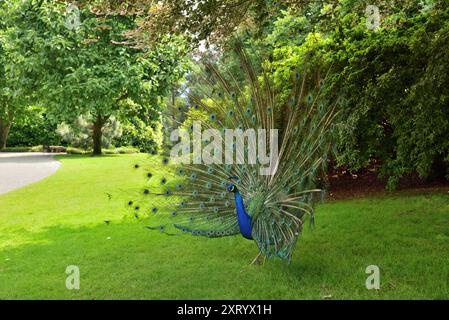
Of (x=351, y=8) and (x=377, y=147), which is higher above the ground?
(x=351, y=8)

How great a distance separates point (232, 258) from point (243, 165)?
1.33m

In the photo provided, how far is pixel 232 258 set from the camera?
6.12 m

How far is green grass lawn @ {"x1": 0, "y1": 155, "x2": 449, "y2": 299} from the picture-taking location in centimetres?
493

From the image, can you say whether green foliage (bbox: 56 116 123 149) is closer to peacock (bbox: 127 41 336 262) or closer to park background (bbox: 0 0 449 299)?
park background (bbox: 0 0 449 299)

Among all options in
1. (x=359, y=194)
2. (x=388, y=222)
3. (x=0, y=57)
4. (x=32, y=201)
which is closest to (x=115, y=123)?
(x=0, y=57)

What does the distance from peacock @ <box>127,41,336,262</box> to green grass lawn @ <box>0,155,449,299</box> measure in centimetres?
51

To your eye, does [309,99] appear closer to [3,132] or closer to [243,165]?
[243,165]

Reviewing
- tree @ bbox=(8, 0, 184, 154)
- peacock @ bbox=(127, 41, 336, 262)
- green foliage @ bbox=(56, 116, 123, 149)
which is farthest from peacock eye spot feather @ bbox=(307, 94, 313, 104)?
green foliage @ bbox=(56, 116, 123, 149)

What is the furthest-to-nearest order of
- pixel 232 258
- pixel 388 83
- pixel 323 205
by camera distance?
pixel 323 205 → pixel 388 83 → pixel 232 258

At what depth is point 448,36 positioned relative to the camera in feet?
19.1

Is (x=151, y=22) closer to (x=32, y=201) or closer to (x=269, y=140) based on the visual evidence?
(x=269, y=140)

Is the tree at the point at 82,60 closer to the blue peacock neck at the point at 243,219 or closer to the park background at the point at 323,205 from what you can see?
the park background at the point at 323,205

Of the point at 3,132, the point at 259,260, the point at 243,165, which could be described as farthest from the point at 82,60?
the point at 3,132

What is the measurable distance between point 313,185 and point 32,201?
29.2 feet
